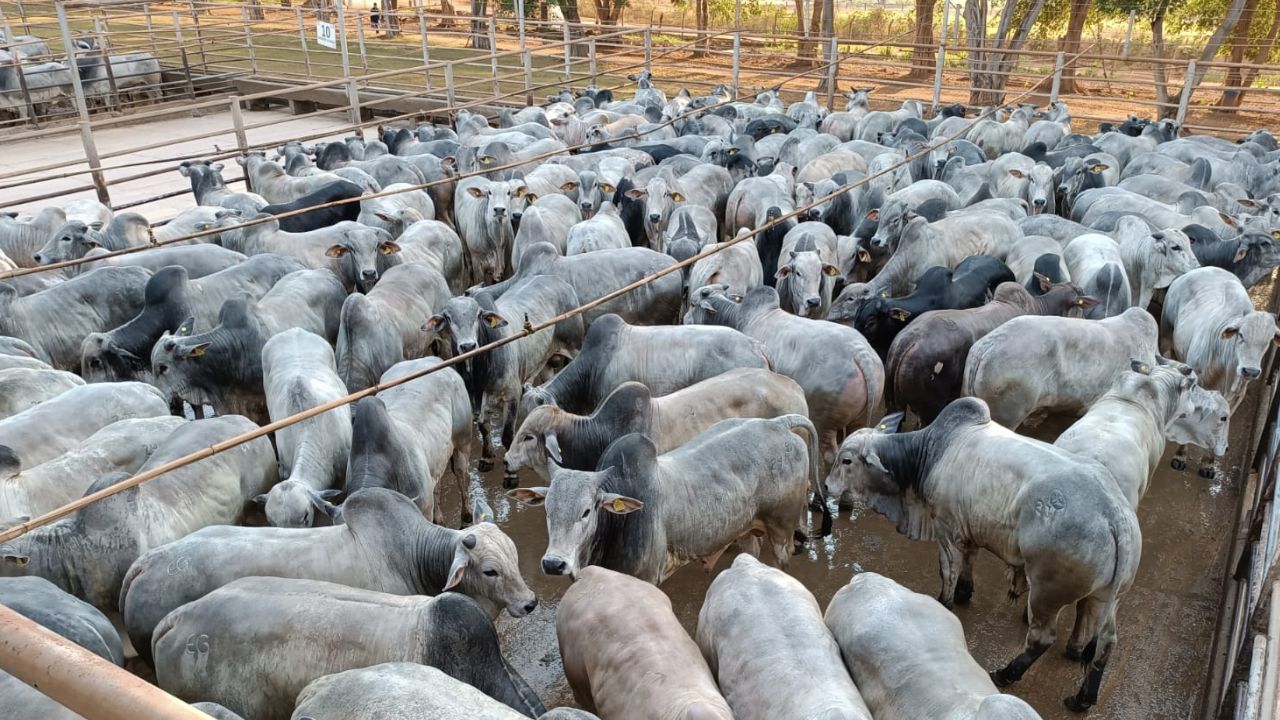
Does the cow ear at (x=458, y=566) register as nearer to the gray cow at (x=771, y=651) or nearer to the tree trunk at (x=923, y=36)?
the gray cow at (x=771, y=651)

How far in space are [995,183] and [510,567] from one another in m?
8.57

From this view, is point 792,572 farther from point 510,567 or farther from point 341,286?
point 341,286

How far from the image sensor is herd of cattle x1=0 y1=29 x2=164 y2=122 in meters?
19.4

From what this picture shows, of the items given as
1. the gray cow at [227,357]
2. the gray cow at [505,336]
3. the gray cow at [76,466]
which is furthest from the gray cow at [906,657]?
the gray cow at [227,357]

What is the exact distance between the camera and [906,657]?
3.85 meters

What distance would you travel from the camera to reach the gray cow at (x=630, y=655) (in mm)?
3688

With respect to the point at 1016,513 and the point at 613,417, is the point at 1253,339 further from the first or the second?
the point at 613,417

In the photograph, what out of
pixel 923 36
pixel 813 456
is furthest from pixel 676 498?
pixel 923 36

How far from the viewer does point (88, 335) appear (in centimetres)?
729

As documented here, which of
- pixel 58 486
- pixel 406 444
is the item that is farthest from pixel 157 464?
pixel 406 444

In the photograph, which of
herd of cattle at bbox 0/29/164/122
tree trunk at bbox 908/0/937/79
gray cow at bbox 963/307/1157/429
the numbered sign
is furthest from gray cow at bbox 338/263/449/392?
tree trunk at bbox 908/0/937/79

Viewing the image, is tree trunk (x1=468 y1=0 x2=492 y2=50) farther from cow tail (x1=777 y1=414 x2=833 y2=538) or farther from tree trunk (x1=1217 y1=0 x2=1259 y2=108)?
cow tail (x1=777 y1=414 x2=833 y2=538)

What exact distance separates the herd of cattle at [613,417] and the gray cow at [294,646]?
14mm

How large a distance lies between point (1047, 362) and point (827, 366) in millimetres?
1482
